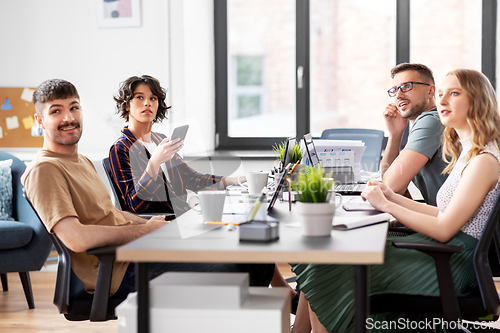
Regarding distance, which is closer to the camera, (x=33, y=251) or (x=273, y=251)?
(x=273, y=251)

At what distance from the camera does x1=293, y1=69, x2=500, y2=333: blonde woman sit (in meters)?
1.56

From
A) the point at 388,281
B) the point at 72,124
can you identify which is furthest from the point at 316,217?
the point at 72,124

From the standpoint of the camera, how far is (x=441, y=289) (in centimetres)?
153

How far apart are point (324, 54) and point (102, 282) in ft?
10.0

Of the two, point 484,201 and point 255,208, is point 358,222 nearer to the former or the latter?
point 255,208

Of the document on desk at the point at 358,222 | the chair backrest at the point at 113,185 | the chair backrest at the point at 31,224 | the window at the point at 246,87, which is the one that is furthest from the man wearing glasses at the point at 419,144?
the chair backrest at the point at 31,224

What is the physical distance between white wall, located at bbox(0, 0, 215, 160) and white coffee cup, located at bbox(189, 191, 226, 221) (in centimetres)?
237

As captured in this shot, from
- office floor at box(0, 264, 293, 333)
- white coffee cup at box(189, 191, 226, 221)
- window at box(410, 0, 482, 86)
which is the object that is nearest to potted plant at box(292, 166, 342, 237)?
white coffee cup at box(189, 191, 226, 221)

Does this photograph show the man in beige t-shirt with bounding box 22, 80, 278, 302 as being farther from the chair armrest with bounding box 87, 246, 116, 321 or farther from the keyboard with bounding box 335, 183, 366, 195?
the keyboard with bounding box 335, 183, 366, 195

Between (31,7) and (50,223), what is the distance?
9.54 ft

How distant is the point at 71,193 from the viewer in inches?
67.9

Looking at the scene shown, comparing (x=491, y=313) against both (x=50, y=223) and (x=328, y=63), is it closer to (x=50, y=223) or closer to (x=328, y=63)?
(x=50, y=223)

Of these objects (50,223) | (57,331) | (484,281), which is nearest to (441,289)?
(484,281)

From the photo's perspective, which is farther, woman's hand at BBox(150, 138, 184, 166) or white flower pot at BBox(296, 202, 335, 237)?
woman's hand at BBox(150, 138, 184, 166)
